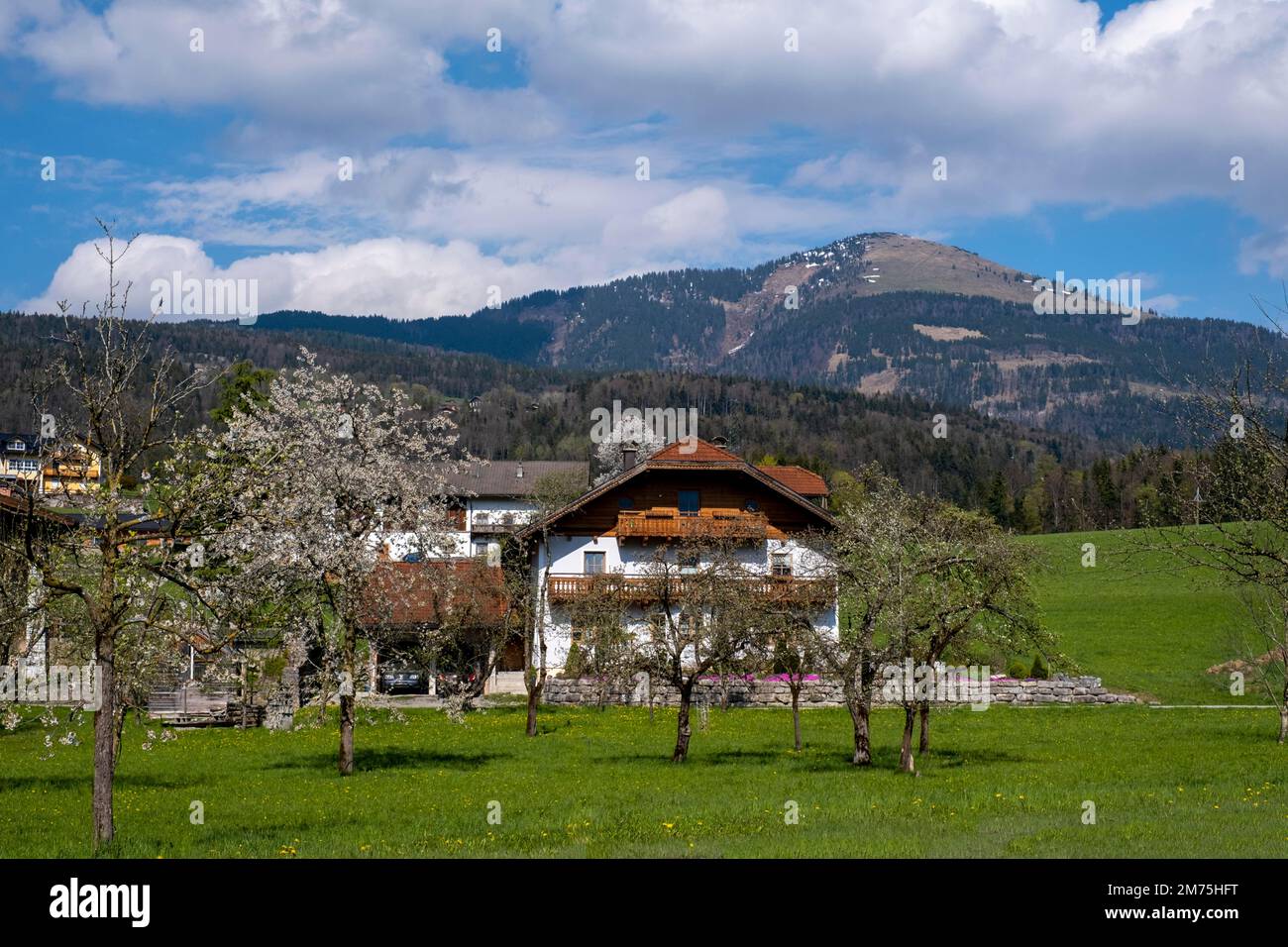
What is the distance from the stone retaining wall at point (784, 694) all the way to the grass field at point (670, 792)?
7.27m

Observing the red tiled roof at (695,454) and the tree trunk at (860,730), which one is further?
the red tiled roof at (695,454)

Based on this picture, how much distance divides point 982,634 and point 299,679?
2835cm

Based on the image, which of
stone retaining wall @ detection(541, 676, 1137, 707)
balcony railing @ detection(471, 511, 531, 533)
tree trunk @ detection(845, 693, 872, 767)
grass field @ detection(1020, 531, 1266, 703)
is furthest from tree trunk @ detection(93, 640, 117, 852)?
balcony railing @ detection(471, 511, 531, 533)

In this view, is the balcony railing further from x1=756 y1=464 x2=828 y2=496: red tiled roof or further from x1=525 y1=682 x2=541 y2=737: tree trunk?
x1=525 y1=682 x2=541 y2=737: tree trunk

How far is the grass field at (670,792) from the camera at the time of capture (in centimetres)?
1565

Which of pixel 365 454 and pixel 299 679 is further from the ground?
pixel 365 454

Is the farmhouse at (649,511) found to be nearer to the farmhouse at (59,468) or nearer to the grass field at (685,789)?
the grass field at (685,789)

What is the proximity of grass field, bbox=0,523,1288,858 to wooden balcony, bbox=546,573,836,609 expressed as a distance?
436 centimetres

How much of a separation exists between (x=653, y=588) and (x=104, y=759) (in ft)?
65.8

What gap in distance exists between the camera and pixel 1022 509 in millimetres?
155000

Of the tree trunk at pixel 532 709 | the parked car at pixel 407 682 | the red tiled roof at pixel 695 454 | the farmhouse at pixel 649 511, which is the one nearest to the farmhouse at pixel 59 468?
the tree trunk at pixel 532 709
